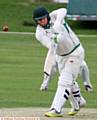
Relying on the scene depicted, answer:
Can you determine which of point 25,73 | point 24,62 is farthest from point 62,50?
point 24,62

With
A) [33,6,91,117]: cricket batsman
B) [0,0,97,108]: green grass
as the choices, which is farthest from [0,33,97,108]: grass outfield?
[33,6,91,117]: cricket batsman

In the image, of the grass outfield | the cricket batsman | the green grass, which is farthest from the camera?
the green grass

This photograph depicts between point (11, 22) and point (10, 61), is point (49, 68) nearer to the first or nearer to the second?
point (10, 61)

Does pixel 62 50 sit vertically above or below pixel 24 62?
above

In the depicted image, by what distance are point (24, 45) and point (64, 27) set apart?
17860 millimetres

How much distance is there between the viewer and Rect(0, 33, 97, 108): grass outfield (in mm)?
14820

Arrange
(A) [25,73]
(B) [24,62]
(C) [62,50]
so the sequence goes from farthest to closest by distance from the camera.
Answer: (B) [24,62] < (A) [25,73] < (C) [62,50]

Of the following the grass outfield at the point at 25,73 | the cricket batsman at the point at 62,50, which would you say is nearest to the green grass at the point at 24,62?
the grass outfield at the point at 25,73

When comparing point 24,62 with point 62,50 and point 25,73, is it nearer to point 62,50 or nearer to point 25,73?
point 25,73

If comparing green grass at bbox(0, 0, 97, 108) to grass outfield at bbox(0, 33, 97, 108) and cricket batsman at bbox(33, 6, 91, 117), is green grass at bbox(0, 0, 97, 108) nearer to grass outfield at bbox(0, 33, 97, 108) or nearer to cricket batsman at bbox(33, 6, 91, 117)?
grass outfield at bbox(0, 33, 97, 108)

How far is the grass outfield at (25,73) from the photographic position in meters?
14.8

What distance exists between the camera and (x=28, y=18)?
4200 centimetres

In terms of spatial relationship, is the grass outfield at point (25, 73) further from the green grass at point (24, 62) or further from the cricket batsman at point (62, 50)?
the cricket batsman at point (62, 50)

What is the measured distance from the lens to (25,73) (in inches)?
776
